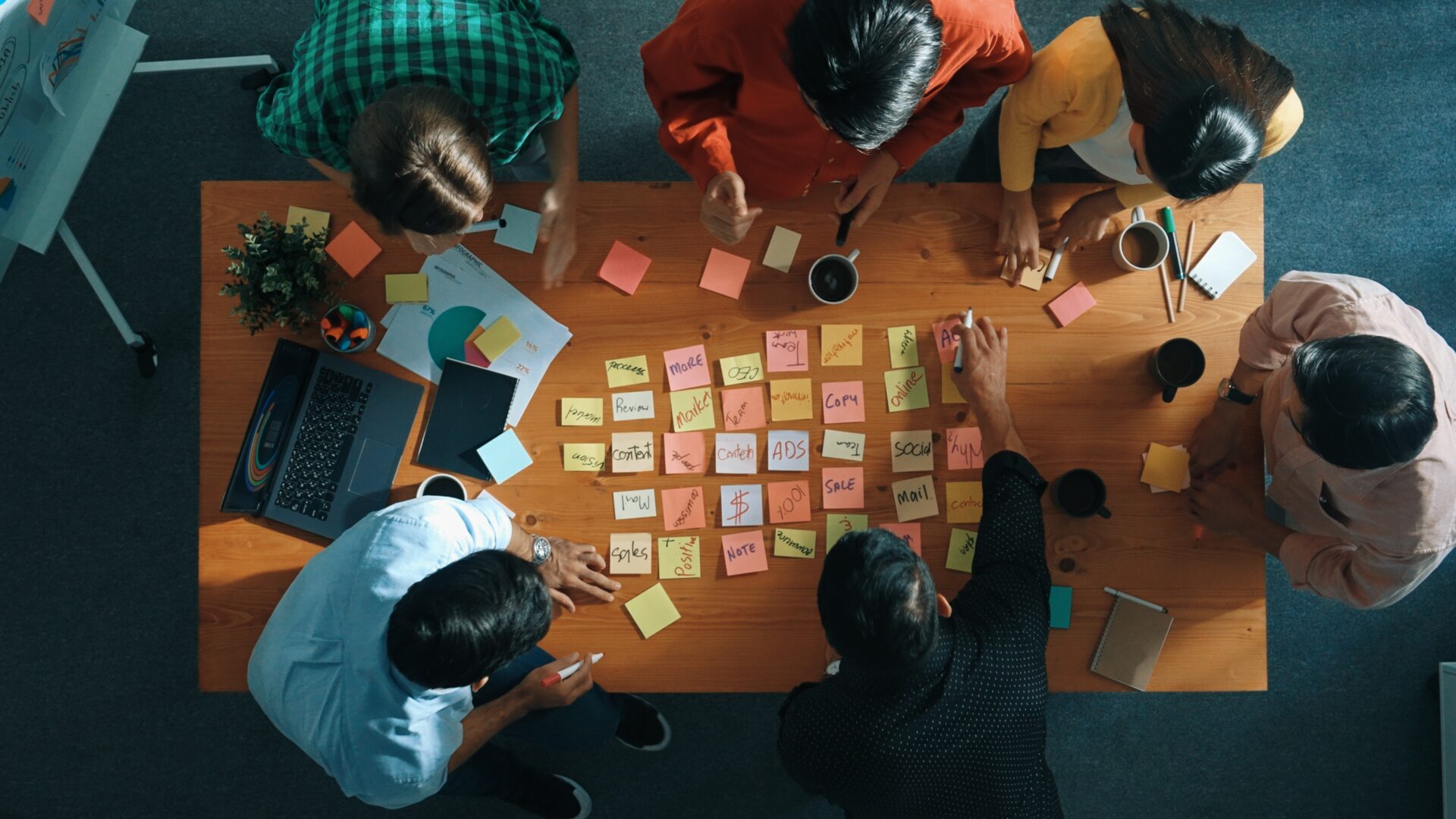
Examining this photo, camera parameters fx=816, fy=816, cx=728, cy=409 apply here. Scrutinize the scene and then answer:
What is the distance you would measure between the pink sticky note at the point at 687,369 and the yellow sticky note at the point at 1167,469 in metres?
0.83

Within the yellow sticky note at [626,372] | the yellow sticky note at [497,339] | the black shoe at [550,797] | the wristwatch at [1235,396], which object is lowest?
the black shoe at [550,797]

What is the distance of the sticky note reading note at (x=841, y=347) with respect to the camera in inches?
60.1

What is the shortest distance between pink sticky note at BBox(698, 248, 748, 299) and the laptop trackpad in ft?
2.16

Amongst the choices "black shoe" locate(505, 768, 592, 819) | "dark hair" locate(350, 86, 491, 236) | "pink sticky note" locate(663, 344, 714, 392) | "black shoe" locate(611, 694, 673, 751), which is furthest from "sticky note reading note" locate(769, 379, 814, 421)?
"black shoe" locate(505, 768, 592, 819)

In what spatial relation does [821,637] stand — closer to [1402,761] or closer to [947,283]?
[947,283]

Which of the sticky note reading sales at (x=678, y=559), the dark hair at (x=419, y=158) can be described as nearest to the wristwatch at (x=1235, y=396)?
the sticky note reading sales at (x=678, y=559)

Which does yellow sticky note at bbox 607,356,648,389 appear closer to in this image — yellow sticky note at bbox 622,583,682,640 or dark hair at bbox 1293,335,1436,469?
yellow sticky note at bbox 622,583,682,640

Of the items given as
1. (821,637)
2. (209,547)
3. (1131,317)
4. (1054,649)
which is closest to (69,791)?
(209,547)

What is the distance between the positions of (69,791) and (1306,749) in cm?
332

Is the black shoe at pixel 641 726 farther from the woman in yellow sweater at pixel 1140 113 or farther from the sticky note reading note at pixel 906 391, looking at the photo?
the woman in yellow sweater at pixel 1140 113

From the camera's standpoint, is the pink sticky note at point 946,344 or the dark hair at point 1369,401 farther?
the pink sticky note at point 946,344

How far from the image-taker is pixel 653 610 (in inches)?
59.0

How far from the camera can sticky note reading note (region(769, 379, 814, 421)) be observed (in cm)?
152

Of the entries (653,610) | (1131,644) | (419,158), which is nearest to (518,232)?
(419,158)
